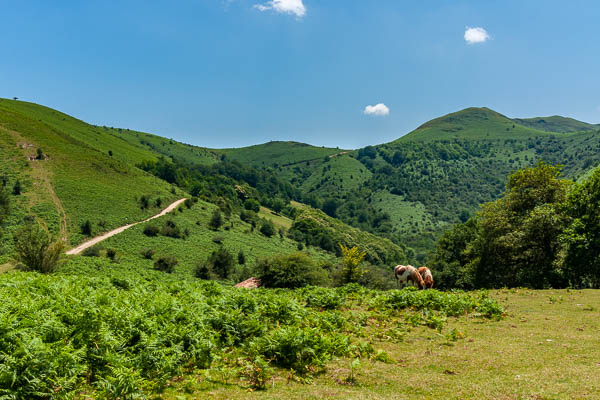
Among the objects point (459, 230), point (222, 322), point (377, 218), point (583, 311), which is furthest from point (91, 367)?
point (377, 218)

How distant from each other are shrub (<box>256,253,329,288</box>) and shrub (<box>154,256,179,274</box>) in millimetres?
25573

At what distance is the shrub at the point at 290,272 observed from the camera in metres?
34.5

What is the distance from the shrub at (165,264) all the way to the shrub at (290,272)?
83.9 ft

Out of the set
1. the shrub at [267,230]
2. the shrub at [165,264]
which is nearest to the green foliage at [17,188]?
the shrub at [165,264]

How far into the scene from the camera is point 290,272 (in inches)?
1384

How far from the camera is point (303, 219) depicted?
5438 inches

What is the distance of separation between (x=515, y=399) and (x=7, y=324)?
10.1m

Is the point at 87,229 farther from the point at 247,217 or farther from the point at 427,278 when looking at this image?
the point at 427,278

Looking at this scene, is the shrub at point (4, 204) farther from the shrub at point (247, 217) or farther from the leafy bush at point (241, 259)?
the shrub at point (247, 217)

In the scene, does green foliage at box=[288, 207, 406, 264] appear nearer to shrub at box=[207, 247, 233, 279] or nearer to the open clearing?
shrub at box=[207, 247, 233, 279]

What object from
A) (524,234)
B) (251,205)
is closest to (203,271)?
(524,234)

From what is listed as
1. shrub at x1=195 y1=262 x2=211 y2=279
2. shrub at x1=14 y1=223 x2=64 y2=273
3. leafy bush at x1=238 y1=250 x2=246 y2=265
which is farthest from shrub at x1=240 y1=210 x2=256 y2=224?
shrub at x1=14 y1=223 x2=64 y2=273

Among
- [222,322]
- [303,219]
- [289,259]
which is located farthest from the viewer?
[303,219]

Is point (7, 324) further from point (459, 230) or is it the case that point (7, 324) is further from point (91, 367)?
point (459, 230)
